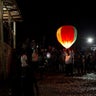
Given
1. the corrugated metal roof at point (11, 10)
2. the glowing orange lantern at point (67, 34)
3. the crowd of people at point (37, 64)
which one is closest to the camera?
the crowd of people at point (37, 64)

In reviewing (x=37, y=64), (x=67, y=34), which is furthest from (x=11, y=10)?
(x=67, y=34)

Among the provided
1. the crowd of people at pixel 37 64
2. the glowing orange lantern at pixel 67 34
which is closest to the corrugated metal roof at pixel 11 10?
the crowd of people at pixel 37 64

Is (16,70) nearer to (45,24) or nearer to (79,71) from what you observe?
(79,71)

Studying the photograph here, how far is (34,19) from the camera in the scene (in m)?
64.5

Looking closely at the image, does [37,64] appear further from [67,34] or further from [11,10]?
[11,10]

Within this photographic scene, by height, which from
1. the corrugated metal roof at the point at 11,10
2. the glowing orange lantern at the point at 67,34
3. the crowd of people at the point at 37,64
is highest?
the corrugated metal roof at the point at 11,10

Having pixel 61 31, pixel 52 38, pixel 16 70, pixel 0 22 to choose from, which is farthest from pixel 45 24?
pixel 16 70

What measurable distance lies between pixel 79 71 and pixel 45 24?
3421 cm

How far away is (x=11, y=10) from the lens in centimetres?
2466

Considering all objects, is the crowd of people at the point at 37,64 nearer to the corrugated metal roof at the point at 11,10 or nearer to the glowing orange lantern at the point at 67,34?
the glowing orange lantern at the point at 67,34

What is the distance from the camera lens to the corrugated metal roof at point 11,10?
2205 centimetres

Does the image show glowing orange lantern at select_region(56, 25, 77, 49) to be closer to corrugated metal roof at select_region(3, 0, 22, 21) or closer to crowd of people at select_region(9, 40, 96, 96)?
crowd of people at select_region(9, 40, 96, 96)

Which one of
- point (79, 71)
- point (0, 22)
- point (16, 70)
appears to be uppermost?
point (0, 22)

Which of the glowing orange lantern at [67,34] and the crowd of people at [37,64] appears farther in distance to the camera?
the glowing orange lantern at [67,34]
